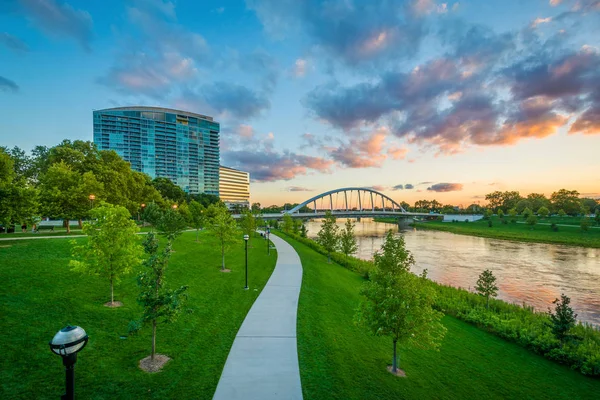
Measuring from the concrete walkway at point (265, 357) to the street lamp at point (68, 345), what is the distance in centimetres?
359

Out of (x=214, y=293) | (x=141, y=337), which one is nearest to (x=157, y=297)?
(x=141, y=337)

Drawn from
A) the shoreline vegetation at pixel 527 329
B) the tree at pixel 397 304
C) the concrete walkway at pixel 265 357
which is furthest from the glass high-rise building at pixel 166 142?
the tree at pixel 397 304

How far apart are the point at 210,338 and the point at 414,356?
7572 millimetres

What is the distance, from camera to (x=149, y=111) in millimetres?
146375

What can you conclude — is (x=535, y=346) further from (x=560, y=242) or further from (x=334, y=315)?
(x=560, y=242)

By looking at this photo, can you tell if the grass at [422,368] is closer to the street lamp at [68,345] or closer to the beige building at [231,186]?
the street lamp at [68,345]

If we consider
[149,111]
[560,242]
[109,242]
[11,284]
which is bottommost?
[560,242]

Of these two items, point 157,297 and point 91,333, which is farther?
point 91,333

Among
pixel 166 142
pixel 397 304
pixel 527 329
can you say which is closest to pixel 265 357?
pixel 397 304

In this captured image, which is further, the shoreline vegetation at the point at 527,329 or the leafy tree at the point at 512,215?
the leafy tree at the point at 512,215

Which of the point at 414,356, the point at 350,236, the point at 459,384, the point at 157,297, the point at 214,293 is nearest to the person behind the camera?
the point at 157,297

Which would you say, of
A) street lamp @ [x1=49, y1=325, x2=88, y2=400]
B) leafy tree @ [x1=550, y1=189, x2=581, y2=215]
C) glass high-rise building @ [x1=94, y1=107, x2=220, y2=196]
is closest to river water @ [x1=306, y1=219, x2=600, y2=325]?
street lamp @ [x1=49, y1=325, x2=88, y2=400]

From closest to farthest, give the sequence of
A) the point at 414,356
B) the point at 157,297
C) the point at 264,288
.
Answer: the point at 157,297 < the point at 414,356 < the point at 264,288

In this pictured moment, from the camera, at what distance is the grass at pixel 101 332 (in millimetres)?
6922
